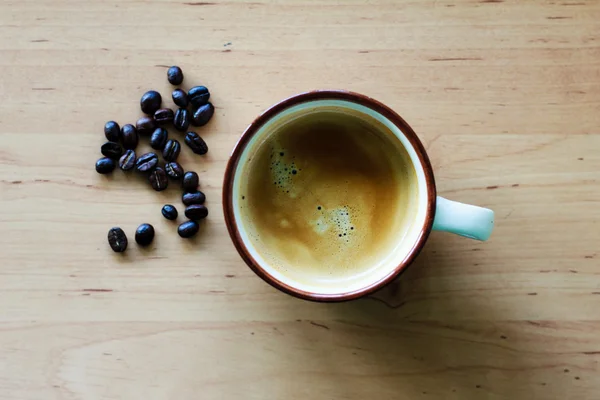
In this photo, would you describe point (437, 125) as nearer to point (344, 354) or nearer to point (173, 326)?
point (344, 354)

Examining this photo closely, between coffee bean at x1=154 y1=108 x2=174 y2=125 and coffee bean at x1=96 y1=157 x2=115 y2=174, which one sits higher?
coffee bean at x1=154 y1=108 x2=174 y2=125

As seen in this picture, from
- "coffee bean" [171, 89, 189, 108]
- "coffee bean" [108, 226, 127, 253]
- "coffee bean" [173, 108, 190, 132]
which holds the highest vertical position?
"coffee bean" [171, 89, 189, 108]

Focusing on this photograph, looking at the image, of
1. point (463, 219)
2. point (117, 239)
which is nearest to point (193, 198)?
point (117, 239)

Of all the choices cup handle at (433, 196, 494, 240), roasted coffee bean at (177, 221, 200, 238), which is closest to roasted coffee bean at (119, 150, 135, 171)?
roasted coffee bean at (177, 221, 200, 238)

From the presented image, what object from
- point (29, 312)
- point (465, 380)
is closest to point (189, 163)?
point (29, 312)

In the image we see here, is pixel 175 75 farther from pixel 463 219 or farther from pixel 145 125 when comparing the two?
pixel 463 219

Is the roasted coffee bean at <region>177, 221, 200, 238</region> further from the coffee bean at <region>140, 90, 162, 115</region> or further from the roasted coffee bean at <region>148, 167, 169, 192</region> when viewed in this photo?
the coffee bean at <region>140, 90, 162, 115</region>

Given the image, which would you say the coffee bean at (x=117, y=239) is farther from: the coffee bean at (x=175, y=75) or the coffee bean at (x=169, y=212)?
the coffee bean at (x=175, y=75)

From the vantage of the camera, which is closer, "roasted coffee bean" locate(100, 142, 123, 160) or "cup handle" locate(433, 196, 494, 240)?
"cup handle" locate(433, 196, 494, 240)
